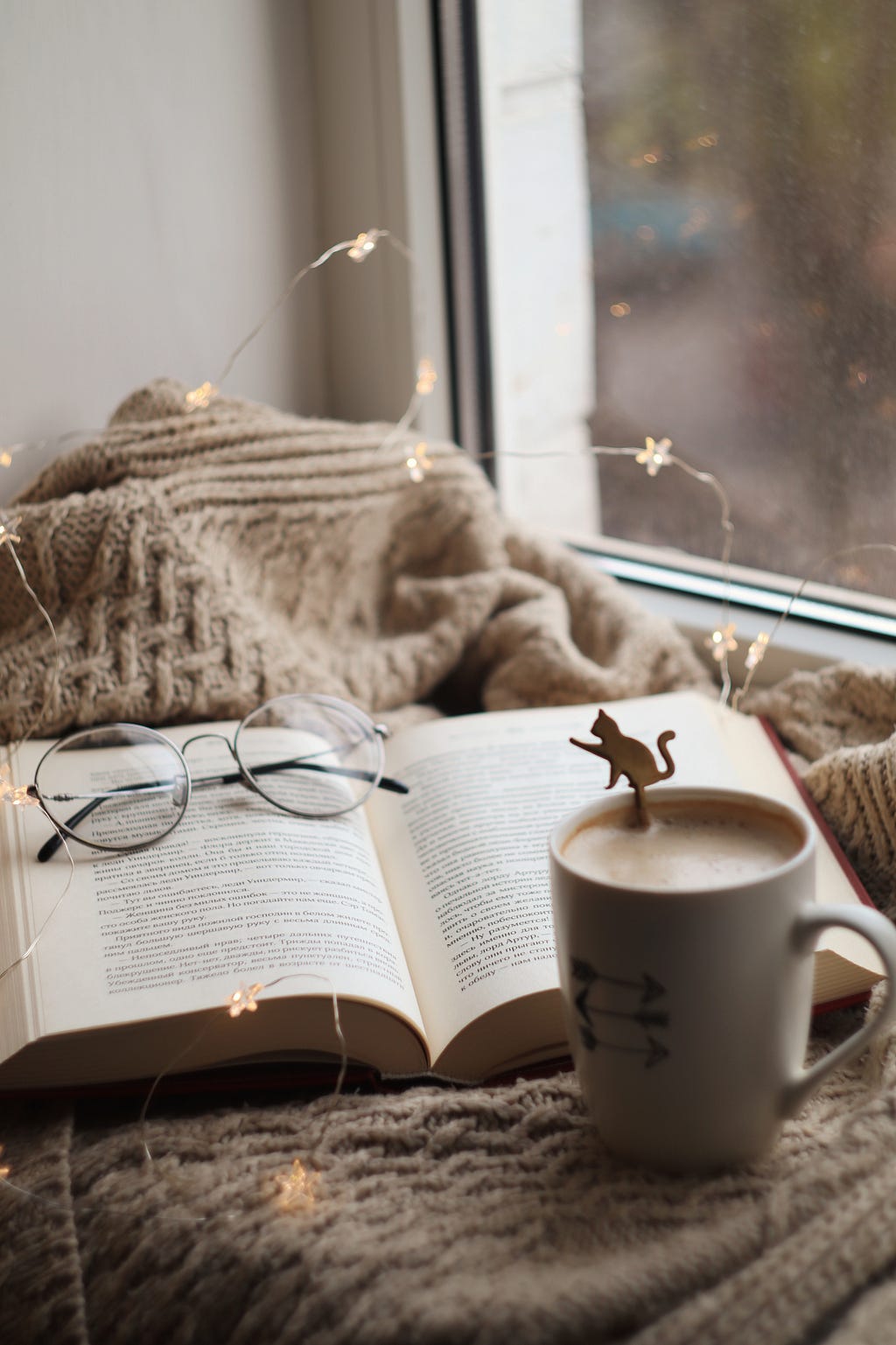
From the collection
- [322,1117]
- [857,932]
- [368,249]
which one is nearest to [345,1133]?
[322,1117]

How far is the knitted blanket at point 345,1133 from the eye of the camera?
0.41m

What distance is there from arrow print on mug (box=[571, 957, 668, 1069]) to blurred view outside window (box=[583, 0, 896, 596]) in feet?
1.88

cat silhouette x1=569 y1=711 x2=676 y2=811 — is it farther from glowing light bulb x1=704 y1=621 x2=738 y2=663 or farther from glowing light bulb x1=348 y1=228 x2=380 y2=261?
glowing light bulb x1=348 y1=228 x2=380 y2=261

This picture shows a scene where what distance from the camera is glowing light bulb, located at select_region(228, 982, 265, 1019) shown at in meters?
0.53

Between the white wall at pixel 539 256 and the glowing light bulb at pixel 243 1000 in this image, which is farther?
the white wall at pixel 539 256

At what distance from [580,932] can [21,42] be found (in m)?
0.76

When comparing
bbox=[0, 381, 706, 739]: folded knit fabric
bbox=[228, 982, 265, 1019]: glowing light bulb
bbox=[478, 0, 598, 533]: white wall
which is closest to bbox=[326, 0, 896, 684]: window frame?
bbox=[478, 0, 598, 533]: white wall

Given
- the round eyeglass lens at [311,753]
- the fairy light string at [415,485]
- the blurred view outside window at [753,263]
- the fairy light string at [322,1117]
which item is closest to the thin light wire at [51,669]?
the fairy light string at [415,485]

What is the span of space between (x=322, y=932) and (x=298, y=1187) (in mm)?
133

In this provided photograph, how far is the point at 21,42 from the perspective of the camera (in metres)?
0.83

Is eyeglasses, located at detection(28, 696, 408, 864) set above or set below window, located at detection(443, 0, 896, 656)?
below

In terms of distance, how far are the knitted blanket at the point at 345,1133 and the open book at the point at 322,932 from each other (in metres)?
0.03

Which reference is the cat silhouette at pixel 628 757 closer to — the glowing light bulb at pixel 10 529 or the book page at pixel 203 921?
the book page at pixel 203 921

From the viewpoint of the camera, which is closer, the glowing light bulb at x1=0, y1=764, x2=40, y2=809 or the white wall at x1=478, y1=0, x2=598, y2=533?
the glowing light bulb at x1=0, y1=764, x2=40, y2=809
